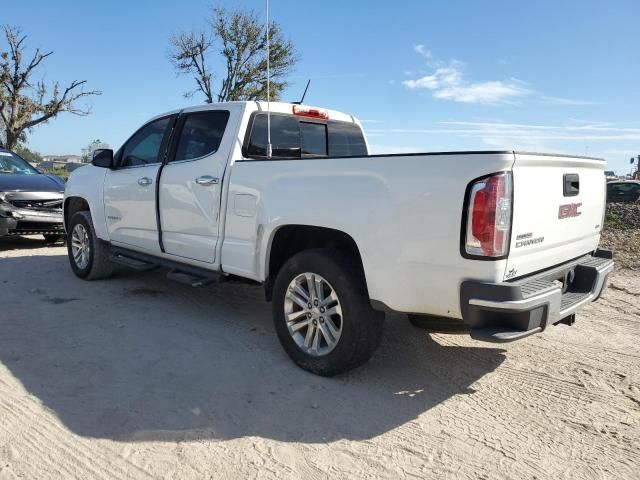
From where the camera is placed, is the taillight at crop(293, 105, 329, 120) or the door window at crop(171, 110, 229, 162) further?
the taillight at crop(293, 105, 329, 120)

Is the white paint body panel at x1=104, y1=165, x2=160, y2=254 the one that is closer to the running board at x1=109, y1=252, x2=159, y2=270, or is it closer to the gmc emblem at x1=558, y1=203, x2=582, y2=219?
the running board at x1=109, y1=252, x2=159, y2=270

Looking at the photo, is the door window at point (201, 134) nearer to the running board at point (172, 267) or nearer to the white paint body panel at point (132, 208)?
the white paint body panel at point (132, 208)

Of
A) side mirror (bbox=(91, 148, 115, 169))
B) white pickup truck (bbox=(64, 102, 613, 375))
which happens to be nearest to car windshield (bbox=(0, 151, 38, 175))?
side mirror (bbox=(91, 148, 115, 169))

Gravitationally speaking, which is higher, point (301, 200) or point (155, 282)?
point (301, 200)

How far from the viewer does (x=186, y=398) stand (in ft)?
10.7

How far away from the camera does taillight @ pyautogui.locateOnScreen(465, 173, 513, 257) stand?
2.69 m

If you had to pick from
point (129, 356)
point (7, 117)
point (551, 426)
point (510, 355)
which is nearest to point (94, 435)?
point (129, 356)

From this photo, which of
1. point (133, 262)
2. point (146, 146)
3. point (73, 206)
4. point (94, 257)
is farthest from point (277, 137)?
point (73, 206)

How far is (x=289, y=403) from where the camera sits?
3215 mm

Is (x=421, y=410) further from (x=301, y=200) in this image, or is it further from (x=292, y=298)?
(x=301, y=200)

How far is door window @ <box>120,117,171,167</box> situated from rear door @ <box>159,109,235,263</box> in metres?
0.31

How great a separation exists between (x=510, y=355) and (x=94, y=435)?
300 cm

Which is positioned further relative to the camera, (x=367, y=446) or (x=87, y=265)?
(x=87, y=265)

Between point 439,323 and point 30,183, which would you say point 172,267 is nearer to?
point 439,323
